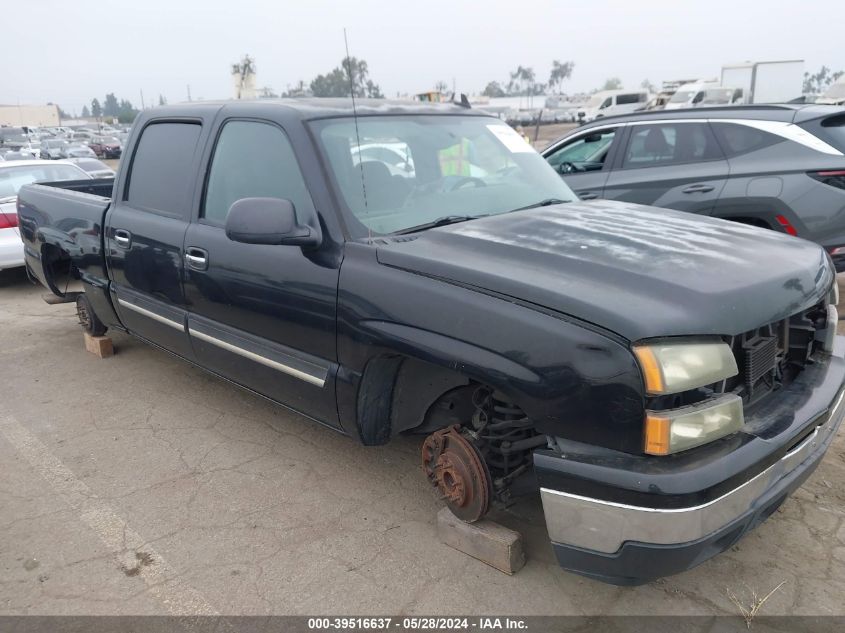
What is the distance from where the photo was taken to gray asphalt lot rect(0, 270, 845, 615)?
2.50 metres

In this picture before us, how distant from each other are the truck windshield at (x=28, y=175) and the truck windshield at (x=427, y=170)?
649 cm

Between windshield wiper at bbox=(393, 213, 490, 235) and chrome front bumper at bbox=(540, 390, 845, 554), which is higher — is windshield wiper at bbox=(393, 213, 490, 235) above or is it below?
above

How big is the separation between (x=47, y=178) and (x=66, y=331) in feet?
11.8

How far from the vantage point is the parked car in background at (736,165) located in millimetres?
5098

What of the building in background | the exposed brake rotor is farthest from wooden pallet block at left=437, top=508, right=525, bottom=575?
the building in background

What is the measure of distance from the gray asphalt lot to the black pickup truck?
1.24ft

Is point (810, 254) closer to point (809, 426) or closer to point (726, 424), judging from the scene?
point (809, 426)

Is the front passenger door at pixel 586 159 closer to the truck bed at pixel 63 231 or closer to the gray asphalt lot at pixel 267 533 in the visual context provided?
the gray asphalt lot at pixel 267 533

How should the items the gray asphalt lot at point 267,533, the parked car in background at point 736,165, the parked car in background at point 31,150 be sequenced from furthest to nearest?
the parked car in background at point 31,150, the parked car in background at point 736,165, the gray asphalt lot at point 267,533


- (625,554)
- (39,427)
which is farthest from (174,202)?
(625,554)

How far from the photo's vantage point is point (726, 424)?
2.05 metres

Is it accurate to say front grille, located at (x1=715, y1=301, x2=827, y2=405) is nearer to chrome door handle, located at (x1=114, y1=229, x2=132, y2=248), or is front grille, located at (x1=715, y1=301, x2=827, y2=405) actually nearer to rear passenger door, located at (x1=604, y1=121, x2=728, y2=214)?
rear passenger door, located at (x1=604, y1=121, x2=728, y2=214)

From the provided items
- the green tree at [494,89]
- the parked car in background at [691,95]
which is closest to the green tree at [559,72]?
the green tree at [494,89]

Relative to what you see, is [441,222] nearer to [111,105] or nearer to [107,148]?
[107,148]
